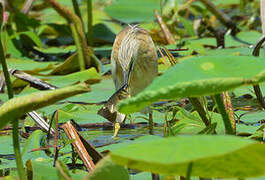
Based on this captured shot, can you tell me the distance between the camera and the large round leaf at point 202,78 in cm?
71

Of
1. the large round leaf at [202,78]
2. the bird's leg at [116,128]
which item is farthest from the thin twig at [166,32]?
the large round leaf at [202,78]

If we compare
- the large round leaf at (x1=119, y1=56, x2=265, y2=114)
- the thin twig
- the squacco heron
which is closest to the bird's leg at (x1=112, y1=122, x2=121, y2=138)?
the squacco heron

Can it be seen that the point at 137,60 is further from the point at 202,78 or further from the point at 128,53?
the point at 202,78

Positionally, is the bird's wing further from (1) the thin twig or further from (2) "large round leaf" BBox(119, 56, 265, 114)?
(1) the thin twig

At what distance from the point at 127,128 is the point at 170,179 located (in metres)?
0.94

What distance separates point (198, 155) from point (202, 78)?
18 cm

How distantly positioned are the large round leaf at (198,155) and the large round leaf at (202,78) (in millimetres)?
83

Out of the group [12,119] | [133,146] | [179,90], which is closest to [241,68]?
[179,90]

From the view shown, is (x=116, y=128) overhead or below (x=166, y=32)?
below

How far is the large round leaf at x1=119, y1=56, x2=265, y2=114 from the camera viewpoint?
71 cm

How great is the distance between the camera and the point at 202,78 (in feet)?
2.43

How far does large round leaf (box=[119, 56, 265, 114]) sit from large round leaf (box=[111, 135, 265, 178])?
8 centimetres

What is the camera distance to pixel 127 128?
1748mm

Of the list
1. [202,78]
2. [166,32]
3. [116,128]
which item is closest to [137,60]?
[116,128]
